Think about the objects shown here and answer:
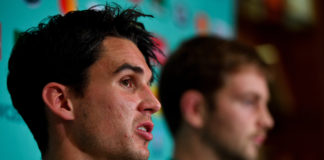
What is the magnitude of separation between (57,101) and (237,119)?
2.63ft

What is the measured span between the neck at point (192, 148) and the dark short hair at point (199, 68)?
7 cm

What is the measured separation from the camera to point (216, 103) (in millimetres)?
1621

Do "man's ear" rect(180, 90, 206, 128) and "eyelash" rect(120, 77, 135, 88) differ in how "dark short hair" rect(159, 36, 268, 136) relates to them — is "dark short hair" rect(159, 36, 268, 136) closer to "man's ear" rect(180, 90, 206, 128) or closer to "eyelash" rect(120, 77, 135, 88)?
"man's ear" rect(180, 90, 206, 128)

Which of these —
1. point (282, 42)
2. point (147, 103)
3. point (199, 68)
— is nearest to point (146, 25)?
point (199, 68)

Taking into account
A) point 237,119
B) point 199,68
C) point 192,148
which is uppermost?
point 199,68

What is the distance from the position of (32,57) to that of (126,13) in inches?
10.1

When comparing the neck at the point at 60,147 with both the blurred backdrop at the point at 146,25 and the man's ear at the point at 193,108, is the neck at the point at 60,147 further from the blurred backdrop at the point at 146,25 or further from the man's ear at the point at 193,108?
the man's ear at the point at 193,108

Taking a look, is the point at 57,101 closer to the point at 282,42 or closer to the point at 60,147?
the point at 60,147

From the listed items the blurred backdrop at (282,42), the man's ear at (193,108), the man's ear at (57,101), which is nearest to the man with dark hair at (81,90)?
the man's ear at (57,101)

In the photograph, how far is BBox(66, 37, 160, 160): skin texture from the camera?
944mm

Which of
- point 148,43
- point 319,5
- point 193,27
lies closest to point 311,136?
point 319,5

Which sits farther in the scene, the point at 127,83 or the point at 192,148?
the point at 192,148

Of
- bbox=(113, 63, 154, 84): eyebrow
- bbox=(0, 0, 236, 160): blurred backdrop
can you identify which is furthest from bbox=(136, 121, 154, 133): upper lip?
bbox=(0, 0, 236, 160): blurred backdrop

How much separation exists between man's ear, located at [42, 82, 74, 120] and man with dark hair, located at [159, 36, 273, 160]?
730 millimetres
